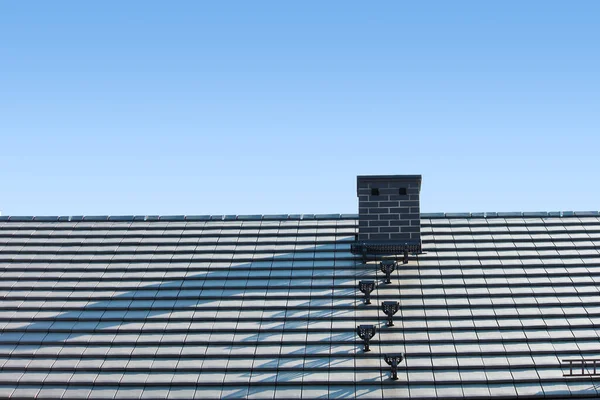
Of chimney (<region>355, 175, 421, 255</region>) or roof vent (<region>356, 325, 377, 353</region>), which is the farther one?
chimney (<region>355, 175, 421, 255</region>)

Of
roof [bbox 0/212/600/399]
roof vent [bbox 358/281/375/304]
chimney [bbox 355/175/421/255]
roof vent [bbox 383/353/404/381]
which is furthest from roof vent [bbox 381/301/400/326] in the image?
chimney [bbox 355/175/421/255]

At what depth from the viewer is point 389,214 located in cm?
3853

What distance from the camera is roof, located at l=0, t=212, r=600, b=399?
30188 millimetres

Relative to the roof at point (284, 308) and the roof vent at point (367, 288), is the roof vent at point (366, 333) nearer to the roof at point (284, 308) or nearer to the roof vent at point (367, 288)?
the roof at point (284, 308)

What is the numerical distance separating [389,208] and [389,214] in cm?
31

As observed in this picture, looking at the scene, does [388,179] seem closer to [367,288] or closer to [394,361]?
[367,288]

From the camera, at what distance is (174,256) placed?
3916 cm

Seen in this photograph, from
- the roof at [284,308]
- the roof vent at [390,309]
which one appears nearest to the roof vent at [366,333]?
the roof at [284,308]

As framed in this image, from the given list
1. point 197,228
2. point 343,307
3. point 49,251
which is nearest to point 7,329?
point 49,251

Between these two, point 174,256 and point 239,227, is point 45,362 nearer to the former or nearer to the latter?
point 174,256

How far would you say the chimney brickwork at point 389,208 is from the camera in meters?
38.4

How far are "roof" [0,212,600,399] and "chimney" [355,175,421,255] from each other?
1234 mm

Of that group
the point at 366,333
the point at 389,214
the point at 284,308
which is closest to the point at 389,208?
the point at 389,214

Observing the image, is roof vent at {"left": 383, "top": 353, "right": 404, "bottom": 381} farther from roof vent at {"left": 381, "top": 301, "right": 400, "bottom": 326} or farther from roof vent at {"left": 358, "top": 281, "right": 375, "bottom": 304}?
roof vent at {"left": 358, "top": 281, "right": 375, "bottom": 304}
